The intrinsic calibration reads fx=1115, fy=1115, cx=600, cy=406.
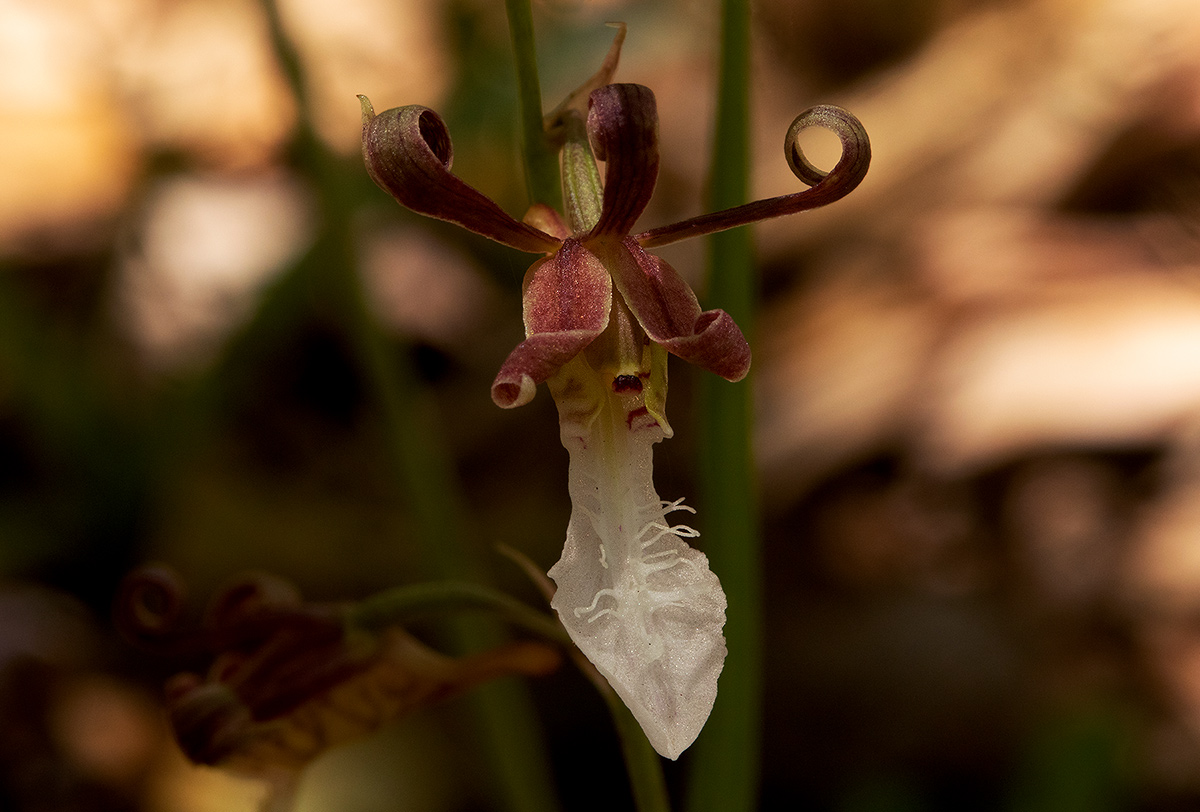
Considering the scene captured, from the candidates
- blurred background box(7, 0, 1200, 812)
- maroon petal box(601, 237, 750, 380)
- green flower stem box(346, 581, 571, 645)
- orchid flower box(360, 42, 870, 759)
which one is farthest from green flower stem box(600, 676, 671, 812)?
blurred background box(7, 0, 1200, 812)

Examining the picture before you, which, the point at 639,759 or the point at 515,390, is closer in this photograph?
the point at 515,390

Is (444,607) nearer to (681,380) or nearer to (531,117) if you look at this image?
(531,117)

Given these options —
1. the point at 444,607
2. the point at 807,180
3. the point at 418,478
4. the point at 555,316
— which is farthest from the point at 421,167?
the point at 418,478

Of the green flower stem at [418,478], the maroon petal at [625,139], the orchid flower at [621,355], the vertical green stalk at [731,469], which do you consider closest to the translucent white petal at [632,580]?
the orchid flower at [621,355]

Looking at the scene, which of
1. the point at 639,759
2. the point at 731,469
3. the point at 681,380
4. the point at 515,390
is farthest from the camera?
the point at 681,380

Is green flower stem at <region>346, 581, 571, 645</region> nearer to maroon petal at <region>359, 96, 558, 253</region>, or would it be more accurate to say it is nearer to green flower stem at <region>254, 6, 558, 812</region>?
maroon petal at <region>359, 96, 558, 253</region>

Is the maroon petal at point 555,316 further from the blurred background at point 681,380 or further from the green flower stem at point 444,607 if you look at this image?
the blurred background at point 681,380

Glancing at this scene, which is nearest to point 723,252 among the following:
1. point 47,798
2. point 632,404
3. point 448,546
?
point 632,404
